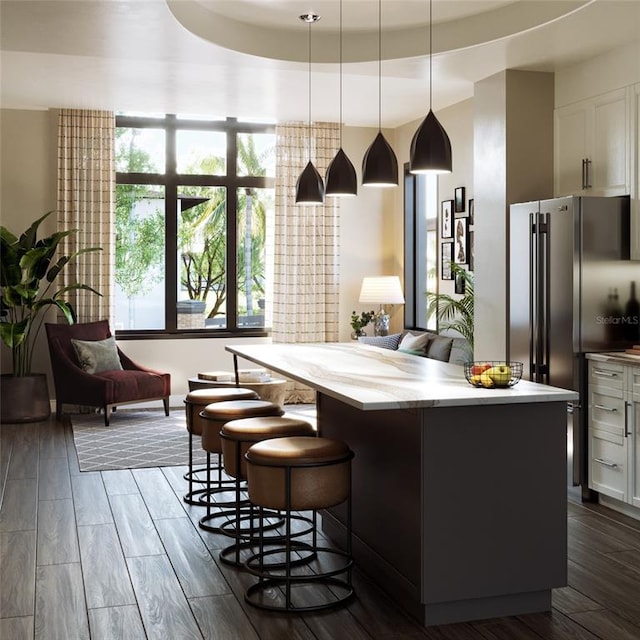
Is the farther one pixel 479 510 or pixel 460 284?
pixel 460 284

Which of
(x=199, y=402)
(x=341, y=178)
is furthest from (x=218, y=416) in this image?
(x=341, y=178)

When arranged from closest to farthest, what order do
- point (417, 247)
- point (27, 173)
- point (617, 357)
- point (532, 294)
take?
1. point (617, 357)
2. point (532, 294)
3. point (27, 173)
4. point (417, 247)

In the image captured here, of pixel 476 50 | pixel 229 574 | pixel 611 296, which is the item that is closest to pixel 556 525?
pixel 229 574

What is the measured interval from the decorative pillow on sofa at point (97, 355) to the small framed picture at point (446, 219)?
3334 millimetres

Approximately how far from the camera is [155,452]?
6.71 m

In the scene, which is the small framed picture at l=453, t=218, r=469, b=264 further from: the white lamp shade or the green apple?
the green apple

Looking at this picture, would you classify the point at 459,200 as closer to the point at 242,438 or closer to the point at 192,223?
the point at 192,223

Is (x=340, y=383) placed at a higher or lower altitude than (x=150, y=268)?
lower

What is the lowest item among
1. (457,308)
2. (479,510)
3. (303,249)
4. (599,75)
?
(479,510)

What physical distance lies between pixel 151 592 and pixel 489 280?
375 centimetres

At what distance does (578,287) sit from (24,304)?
5.16 meters

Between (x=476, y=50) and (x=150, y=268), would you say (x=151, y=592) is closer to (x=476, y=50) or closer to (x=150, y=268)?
(x=476, y=50)

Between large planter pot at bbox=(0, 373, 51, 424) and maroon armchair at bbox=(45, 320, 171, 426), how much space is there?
0.55ft

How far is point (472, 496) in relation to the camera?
11.2 ft
